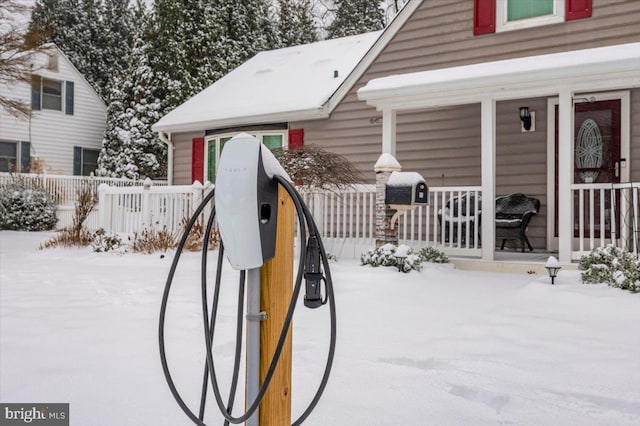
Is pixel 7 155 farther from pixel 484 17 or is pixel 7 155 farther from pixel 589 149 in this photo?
pixel 589 149

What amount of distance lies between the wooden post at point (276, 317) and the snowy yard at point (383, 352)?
69cm

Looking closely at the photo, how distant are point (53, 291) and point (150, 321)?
164cm

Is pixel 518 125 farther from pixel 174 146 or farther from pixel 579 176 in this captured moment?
pixel 174 146

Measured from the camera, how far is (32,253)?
838 cm

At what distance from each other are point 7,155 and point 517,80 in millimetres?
16474

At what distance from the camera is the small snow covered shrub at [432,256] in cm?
673

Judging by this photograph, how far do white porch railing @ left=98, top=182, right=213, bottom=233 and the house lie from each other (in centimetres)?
258

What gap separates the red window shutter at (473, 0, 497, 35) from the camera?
311 inches

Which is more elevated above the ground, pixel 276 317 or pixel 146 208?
pixel 146 208

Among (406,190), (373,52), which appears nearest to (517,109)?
(373,52)

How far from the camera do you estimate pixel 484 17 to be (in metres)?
7.97

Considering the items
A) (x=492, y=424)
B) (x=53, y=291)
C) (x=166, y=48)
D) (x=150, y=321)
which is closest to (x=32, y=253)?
(x=53, y=291)

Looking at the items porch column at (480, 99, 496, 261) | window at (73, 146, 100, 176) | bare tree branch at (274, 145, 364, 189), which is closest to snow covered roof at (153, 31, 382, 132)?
bare tree branch at (274, 145, 364, 189)

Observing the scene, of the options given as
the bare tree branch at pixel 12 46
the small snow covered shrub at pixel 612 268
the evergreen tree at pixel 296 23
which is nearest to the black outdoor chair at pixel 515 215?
the small snow covered shrub at pixel 612 268
